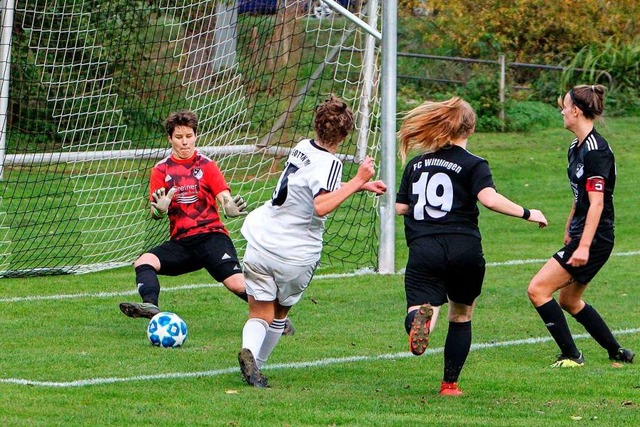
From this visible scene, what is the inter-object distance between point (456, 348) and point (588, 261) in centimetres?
137

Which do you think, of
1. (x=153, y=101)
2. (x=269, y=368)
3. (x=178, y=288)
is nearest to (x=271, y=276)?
(x=269, y=368)

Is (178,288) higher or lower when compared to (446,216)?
lower

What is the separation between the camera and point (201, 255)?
8.52m

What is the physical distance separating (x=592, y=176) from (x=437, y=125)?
4.40 ft

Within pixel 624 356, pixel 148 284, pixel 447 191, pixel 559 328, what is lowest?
pixel 148 284

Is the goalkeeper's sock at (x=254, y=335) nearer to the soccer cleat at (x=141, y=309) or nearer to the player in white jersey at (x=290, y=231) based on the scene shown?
the player in white jersey at (x=290, y=231)

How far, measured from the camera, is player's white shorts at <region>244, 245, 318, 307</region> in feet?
21.6

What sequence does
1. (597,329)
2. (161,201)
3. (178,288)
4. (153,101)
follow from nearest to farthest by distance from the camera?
(597,329) → (161,201) → (178,288) → (153,101)

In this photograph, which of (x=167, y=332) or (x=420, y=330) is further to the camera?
(x=167, y=332)

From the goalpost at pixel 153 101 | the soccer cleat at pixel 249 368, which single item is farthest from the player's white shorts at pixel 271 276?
the goalpost at pixel 153 101

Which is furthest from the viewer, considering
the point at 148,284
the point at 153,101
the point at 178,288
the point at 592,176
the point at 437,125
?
the point at 153,101

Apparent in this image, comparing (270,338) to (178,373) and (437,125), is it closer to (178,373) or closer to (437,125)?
(178,373)

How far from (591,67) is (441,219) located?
59.8 feet

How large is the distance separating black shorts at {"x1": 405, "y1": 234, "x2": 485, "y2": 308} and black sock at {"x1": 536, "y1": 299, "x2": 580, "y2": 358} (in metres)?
1.19
